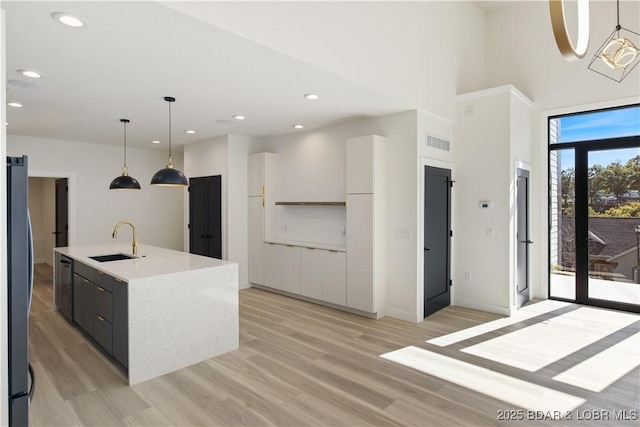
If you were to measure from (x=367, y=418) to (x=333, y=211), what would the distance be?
3318mm

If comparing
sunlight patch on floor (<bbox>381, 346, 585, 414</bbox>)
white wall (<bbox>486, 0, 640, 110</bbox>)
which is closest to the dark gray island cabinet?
sunlight patch on floor (<bbox>381, 346, 585, 414</bbox>)

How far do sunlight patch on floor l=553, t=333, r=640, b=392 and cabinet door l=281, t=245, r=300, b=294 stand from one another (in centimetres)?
339

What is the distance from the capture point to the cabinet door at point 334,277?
4.91 metres

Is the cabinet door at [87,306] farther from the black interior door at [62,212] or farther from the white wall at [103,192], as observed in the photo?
the black interior door at [62,212]

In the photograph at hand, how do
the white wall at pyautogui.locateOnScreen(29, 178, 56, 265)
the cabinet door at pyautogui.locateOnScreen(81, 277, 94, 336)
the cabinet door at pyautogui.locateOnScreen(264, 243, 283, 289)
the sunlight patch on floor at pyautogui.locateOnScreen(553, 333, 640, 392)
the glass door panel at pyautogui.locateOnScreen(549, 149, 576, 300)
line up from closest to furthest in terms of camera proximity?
the sunlight patch on floor at pyautogui.locateOnScreen(553, 333, 640, 392) → the cabinet door at pyautogui.locateOnScreen(81, 277, 94, 336) → the glass door panel at pyautogui.locateOnScreen(549, 149, 576, 300) → the cabinet door at pyautogui.locateOnScreen(264, 243, 283, 289) → the white wall at pyautogui.locateOnScreen(29, 178, 56, 265)

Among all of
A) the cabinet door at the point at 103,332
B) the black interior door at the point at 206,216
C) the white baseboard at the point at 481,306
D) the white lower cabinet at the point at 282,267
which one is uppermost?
the black interior door at the point at 206,216

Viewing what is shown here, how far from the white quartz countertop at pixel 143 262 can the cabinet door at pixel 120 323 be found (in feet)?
0.40

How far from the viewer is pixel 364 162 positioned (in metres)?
4.62

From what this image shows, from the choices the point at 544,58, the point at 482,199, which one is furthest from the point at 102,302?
the point at 544,58

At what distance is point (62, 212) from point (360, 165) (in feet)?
20.0

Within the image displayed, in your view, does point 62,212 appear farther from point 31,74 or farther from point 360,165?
point 360,165

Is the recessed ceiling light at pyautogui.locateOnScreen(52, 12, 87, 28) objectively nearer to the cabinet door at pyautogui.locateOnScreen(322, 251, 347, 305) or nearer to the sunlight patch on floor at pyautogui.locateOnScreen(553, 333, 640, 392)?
the cabinet door at pyautogui.locateOnScreen(322, 251, 347, 305)

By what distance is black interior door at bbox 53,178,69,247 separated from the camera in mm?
6844

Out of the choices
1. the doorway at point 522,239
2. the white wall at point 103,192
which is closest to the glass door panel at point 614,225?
the doorway at point 522,239
